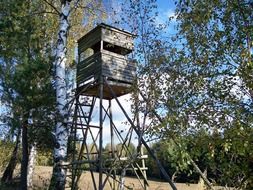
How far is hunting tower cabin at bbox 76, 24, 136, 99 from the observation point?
9.75m

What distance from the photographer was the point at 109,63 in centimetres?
985

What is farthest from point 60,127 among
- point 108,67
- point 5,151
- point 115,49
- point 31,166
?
point 5,151

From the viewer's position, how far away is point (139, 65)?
859 centimetres

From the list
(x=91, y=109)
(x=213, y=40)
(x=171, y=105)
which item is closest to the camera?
(x=213, y=40)

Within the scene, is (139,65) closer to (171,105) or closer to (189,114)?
(171,105)

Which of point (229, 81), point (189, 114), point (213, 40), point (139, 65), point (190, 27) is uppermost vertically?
point (139, 65)

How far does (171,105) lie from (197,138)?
1173 mm

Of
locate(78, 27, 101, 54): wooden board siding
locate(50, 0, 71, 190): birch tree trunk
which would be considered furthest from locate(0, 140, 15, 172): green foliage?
locate(50, 0, 71, 190): birch tree trunk

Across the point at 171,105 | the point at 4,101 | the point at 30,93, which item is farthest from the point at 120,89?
the point at 171,105

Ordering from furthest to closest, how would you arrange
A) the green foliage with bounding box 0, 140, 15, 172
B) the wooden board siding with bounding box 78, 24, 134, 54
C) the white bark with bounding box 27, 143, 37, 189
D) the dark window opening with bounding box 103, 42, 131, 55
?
1. the green foliage with bounding box 0, 140, 15, 172
2. the white bark with bounding box 27, 143, 37, 189
3. the dark window opening with bounding box 103, 42, 131, 55
4. the wooden board siding with bounding box 78, 24, 134, 54

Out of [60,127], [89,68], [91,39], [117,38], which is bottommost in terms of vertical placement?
[60,127]

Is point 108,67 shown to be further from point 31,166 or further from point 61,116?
point 31,166

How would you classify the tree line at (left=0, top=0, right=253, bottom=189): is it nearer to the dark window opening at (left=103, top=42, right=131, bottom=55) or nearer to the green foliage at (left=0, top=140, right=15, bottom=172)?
the dark window opening at (left=103, top=42, right=131, bottom=55)

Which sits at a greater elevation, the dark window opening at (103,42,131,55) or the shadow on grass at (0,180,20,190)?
the dark window opening at (103,42,131,55)
